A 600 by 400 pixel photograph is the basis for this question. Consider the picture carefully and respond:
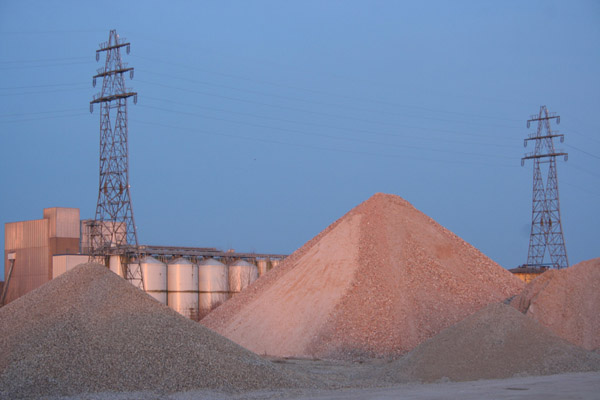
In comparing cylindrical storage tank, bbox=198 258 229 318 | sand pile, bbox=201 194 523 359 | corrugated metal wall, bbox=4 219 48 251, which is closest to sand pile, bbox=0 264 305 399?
sand pile, bbox=201 194 523 359

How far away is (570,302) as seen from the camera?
24.5m

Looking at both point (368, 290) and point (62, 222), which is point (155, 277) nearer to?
point (62, 222)

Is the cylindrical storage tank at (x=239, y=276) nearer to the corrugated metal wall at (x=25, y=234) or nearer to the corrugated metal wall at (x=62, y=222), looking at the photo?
the corrugated metal wall at (x=62, y=222)

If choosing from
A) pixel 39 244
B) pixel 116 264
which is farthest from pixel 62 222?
pixel 116 264

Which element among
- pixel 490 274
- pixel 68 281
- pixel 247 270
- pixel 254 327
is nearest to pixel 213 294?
pixel 247 270

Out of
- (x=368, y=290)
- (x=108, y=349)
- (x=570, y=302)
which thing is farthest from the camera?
(x=368, y=290)

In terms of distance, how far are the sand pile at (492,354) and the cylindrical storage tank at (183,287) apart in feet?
Result: 76.9

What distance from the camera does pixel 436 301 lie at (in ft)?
90.7

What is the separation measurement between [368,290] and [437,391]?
1309 cm

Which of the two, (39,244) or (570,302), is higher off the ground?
(39,244)

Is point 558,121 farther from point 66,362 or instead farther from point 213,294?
point 66,362

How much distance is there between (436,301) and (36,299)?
1567 cm

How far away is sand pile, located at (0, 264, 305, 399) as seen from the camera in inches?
555

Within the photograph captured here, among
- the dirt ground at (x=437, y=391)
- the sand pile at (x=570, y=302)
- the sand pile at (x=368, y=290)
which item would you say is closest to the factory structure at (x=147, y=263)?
the sand pile at (x=368, y=290)
